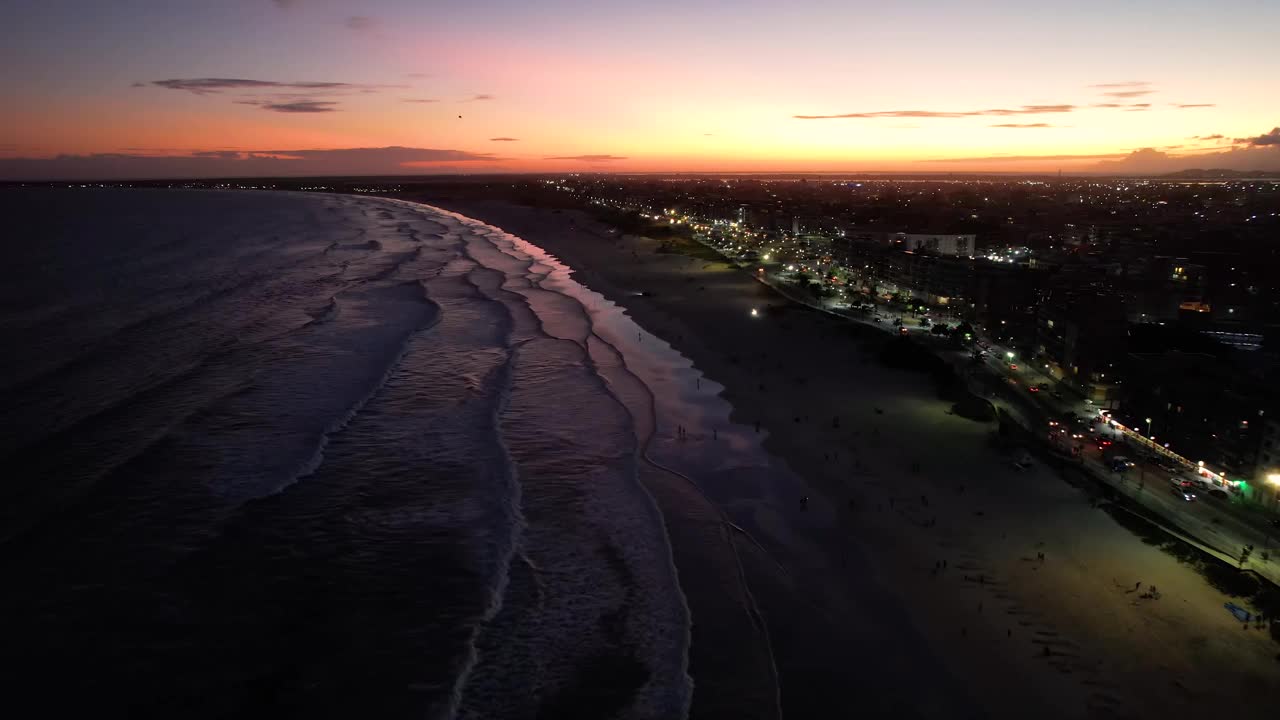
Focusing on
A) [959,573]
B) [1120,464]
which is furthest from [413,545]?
[1120,464]

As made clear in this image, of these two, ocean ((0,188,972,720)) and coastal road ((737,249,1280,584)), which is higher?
ocean ((0,188,972,720))

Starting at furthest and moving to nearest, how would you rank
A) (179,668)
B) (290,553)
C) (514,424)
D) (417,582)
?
(514,424) < (290,553) < (417,582) < (179,668)

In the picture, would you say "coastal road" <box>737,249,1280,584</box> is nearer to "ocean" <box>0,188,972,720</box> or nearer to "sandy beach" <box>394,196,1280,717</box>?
"sandy beach" <box>394,196,1280,717</box>

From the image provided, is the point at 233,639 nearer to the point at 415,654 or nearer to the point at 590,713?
the point at 415,654

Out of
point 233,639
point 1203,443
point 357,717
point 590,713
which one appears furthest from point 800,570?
point 1203,443

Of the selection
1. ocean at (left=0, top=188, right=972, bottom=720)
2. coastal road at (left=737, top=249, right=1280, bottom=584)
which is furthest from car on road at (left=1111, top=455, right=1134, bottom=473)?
ocean at (left=0, top=188, right=972, bottom=720)
